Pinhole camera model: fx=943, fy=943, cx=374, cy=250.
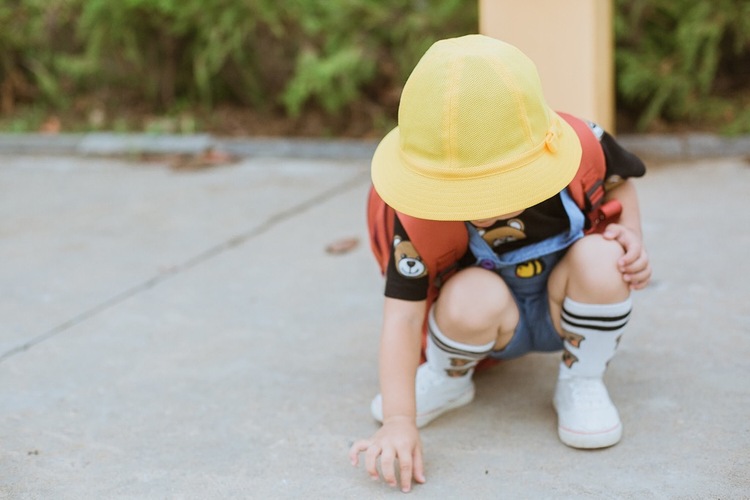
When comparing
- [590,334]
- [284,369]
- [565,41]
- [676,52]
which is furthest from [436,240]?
[676,52]

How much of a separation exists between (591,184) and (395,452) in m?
0.65

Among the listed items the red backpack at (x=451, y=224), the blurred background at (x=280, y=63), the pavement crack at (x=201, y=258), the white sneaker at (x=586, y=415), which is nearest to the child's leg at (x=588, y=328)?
the white sneaker at (x=586, y=415)

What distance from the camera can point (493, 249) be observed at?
1.88 m

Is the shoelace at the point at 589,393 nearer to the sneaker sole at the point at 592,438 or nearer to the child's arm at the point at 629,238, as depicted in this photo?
the sneaker sole at the point at 592,438

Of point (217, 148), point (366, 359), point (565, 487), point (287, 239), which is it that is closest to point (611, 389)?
point (565, 487)

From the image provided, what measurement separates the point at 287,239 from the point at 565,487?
1838 millimetres

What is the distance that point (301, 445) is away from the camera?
192 centimetres

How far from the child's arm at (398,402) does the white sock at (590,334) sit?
296 millimetres

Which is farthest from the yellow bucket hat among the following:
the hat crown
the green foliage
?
the green foliage

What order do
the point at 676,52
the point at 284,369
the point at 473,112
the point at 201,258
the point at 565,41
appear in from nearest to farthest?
the point at 473,112 → the point at 284,369 → the point at 201,258 → the point at 565,41 → the point at 676,52

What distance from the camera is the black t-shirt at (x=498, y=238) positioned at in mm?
1797

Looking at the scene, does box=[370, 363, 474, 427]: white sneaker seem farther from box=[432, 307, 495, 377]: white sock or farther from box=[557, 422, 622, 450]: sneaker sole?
box=[557, 422, 622, 450]: sneaker sole

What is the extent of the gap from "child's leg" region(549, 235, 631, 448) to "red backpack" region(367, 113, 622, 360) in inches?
4.2

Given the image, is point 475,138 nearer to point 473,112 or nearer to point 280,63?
point 473,112
